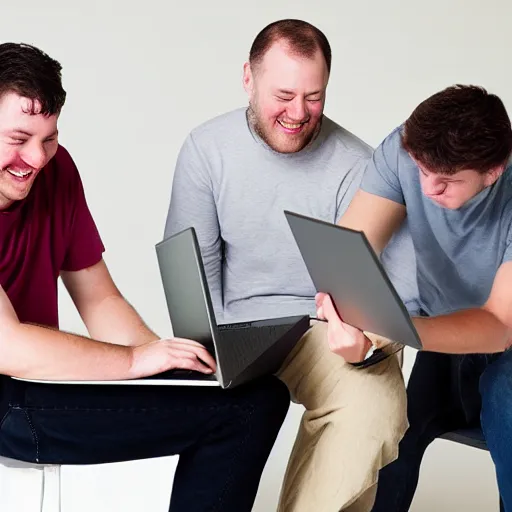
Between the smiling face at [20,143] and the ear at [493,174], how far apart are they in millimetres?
850

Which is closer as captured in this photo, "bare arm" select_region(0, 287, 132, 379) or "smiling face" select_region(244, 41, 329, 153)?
"bare arm" select_region(0, 287, 132, 379)

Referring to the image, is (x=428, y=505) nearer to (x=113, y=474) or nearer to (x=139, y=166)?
(x=113, y=474)

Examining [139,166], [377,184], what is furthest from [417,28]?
[377,184]

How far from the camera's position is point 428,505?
12.0 ft

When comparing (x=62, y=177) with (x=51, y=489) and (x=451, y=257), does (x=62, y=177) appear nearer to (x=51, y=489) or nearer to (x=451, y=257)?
(x=51, y=489)

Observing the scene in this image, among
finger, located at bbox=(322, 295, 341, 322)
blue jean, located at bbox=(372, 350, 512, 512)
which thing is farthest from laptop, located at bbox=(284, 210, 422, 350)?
blue jean, located at bbox=(372, 350, 512, 512)

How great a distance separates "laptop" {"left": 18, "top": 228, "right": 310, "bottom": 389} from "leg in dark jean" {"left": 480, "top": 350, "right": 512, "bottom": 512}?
0.39 meters

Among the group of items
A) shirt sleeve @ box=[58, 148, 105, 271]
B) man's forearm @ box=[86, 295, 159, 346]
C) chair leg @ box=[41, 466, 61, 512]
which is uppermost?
shirt sleeve @ box=[58, 148, 105, 271]

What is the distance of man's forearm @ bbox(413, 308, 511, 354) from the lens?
2.37 m

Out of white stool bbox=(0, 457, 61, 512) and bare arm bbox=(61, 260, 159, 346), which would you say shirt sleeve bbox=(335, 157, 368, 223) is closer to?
bare arm bbox=(61, 260, 159, 346)

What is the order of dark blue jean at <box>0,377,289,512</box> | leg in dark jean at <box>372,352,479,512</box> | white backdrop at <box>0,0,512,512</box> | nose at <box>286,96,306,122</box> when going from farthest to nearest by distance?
white backdrop at <box>0,0,512,512</box> → nose at <box>286,96,306,122</box> → leg in dark jean at <box>372,352,479,512</box> → dark blue jean at <box>0,377,289,512</box>

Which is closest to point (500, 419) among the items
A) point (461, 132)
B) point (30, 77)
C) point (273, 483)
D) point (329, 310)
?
point (329, 310)

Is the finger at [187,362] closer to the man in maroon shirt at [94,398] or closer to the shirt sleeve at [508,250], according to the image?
the man in maroon shirt at [94,398]

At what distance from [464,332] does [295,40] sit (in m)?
0.95
